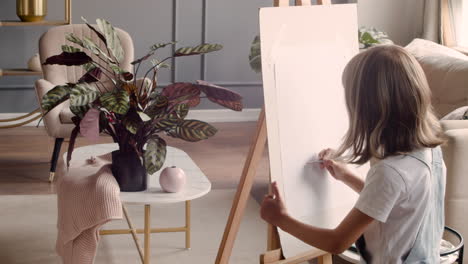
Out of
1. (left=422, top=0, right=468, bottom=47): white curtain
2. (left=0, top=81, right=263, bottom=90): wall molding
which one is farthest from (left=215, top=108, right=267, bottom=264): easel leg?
(left=0, top=81, right=263, bottom=90): wall molding

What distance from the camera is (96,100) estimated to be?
2.52m

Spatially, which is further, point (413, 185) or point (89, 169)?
point (89, 169)

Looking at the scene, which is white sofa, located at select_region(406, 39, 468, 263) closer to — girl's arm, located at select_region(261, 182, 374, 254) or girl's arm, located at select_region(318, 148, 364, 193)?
girl's arm, located at select_region(318, 148, 364, 193)

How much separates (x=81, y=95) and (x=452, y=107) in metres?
1.95

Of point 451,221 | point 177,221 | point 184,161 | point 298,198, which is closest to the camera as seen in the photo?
point 298,198

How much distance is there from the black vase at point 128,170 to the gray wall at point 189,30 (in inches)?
129

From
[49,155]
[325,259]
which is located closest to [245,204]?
[325,259]

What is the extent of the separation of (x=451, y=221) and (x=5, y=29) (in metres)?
4.03

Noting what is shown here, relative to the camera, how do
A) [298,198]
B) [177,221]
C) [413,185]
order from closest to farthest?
[413,185] < [298,198] < [177,221]

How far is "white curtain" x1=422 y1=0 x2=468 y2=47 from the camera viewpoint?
5.32 metres

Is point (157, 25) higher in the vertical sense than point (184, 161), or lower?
higher

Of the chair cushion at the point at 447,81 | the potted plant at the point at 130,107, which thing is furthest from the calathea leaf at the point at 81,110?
the chair cushion at the point at 447,81

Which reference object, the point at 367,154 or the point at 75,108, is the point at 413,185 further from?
the point at 75,108

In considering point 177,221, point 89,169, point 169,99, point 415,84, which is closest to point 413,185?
point 415,84
